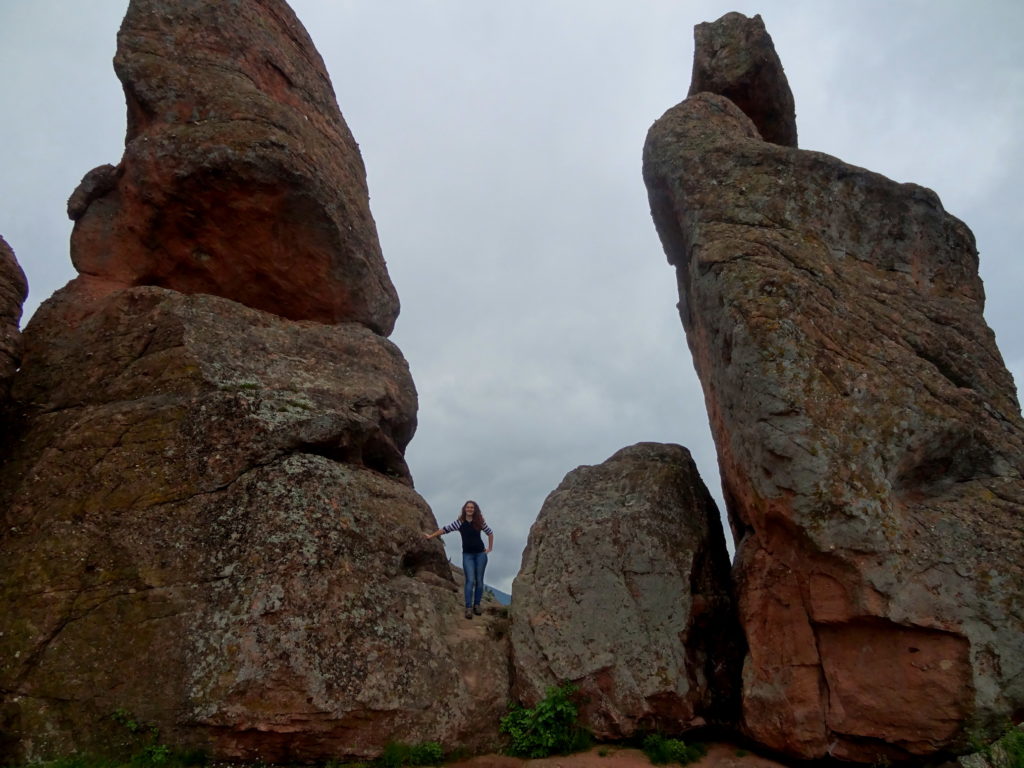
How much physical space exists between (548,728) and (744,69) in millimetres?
18198

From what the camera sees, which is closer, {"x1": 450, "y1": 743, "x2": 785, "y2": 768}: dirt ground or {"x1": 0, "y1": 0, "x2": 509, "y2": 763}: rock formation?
{"x1": 0, "y1": 0, "x2": 509, "y2": 763}: rock formation

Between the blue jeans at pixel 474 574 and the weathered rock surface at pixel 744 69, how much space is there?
15.2m

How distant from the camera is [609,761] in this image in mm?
10820

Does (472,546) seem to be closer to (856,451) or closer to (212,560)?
(212,560)

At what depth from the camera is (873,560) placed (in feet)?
34.3

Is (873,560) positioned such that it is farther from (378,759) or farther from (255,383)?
(255,383)

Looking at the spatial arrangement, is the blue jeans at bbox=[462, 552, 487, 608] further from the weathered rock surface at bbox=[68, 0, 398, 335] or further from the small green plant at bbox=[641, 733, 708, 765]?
the weathered rock surface at bbox=[68, 0, 398, 335]

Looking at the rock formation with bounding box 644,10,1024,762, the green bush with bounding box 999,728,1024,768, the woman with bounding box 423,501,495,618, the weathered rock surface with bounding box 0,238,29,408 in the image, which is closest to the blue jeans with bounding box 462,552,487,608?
the woman with bounding box 423,501,495,618

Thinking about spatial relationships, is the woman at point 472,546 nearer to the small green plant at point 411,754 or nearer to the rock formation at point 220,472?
the rock formation at point 220,472

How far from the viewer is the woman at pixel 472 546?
1405cm

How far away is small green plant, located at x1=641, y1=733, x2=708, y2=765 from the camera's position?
10.8 meters

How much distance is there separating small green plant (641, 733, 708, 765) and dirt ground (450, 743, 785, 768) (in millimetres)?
92

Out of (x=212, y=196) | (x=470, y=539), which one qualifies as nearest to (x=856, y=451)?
(x=470, y=539)

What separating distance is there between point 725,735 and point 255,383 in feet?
34.9
